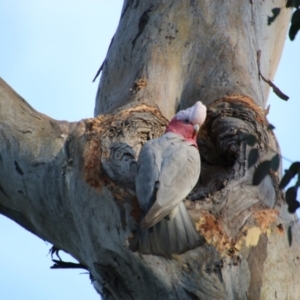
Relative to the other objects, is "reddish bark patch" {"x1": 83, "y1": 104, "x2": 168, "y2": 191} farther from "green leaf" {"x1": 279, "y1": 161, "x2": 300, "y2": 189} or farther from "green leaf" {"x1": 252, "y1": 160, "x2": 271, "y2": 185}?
"green leaf" {"x1": 279, "y1": 161, "x2": 300, "y2": 189}

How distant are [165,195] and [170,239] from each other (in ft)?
0.61

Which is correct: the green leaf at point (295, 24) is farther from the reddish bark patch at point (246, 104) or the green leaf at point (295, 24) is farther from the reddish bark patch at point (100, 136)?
the reddish bark patch at point (246, 104)

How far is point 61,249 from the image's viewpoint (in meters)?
4.12

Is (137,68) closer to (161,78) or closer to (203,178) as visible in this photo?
(161,78)

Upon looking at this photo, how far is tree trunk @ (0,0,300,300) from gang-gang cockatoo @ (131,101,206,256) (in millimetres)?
65

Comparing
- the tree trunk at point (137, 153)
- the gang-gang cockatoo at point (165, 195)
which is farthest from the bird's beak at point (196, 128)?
the gang-gang cockatoo at point (165, 195)

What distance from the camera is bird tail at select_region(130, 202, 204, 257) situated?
11.5 ft

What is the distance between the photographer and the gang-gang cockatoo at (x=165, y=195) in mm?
3492

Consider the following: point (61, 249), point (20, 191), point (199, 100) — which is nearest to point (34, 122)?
point (20, 191)

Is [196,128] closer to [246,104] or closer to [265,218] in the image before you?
[246,104]

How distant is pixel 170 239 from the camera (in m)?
3.52

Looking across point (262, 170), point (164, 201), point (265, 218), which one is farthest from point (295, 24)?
point (265, 218)

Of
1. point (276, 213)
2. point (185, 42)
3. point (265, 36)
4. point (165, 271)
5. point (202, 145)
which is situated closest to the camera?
point (165, 271)

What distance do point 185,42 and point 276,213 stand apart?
4.72ft
